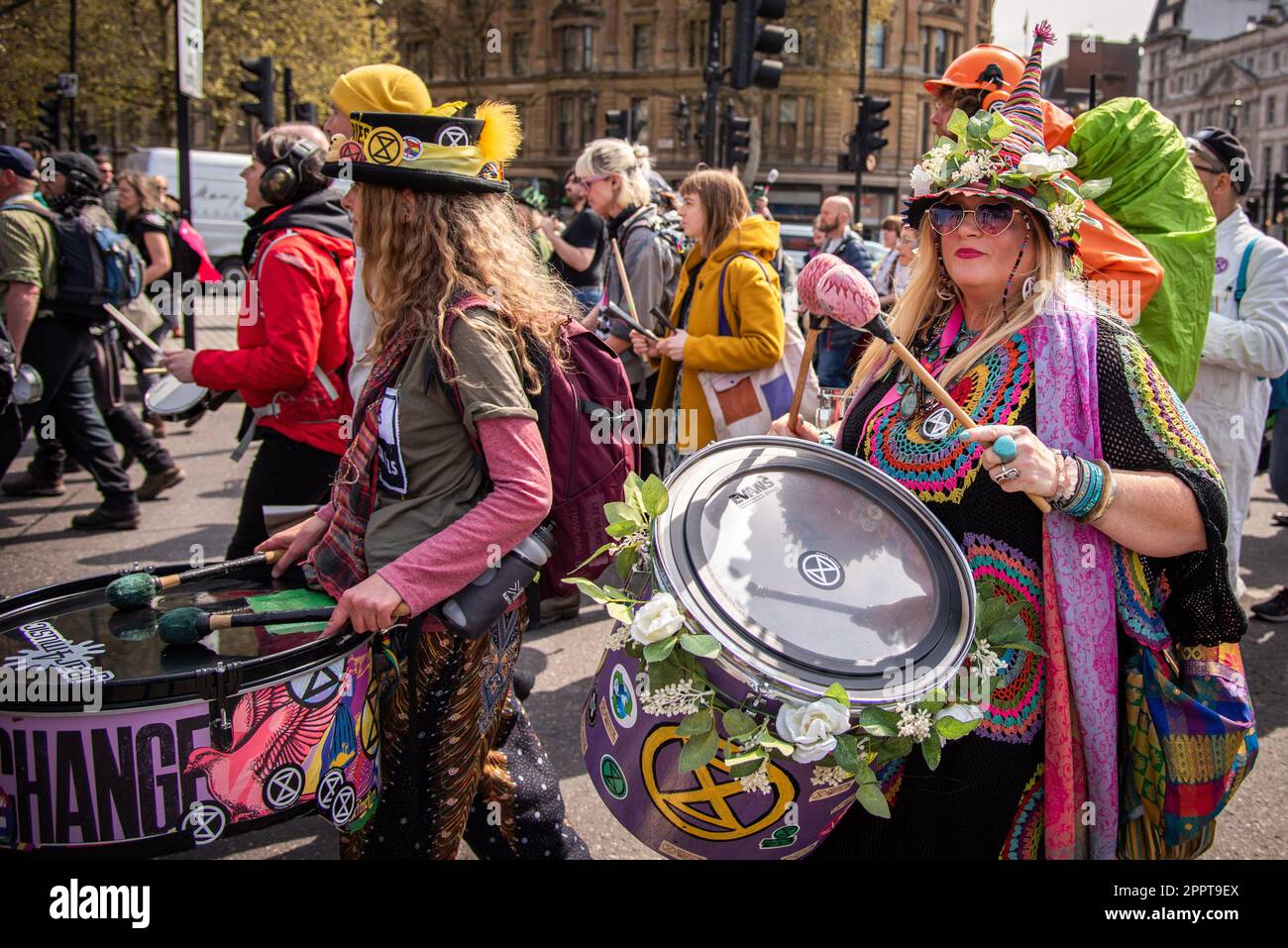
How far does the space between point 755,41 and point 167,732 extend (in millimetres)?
8855

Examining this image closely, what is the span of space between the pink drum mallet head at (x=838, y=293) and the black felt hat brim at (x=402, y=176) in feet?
2.55

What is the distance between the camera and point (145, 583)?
2.19 metres

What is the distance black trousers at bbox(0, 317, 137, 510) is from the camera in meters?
6.02

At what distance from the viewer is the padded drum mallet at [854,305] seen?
1.80m

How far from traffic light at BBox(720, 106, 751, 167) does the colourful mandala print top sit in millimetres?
12238

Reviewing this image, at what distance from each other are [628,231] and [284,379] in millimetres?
2675

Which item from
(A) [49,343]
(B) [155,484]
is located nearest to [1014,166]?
(A) [49,343]

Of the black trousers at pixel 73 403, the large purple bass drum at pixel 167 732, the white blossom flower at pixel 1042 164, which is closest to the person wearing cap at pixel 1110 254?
the white blossom flower at pixel 1042 164

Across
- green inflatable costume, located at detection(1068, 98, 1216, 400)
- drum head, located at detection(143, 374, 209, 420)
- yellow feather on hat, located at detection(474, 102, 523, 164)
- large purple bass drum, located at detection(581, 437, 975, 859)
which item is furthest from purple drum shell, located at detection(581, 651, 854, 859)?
drum head, located at detection(143, 374, 209, 420)

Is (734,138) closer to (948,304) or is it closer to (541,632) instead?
(541,632)

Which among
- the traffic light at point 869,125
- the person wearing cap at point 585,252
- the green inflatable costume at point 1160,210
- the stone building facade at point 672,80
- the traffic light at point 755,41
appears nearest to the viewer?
the green inflatable costume at point 1160,210

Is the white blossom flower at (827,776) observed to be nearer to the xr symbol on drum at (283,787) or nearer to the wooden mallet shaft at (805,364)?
the wooden mallet shaft at (805,364)

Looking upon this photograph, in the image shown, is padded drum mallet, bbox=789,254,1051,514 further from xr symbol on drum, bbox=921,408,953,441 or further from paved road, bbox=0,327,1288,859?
paved road, bbox=0,327,1288,859
